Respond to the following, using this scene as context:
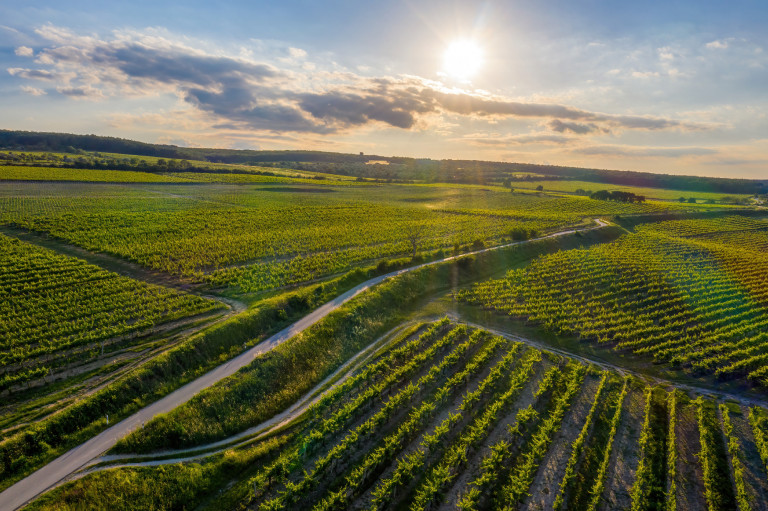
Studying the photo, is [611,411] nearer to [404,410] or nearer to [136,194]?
[404,410]

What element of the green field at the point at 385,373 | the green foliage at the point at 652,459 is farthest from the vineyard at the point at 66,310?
the green foliage at the point at 652,459

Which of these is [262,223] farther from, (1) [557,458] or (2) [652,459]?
(2) [652,459]

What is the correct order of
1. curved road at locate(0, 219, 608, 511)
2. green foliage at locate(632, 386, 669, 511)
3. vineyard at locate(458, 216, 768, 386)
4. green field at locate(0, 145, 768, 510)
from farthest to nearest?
vineyard at locate(458, 216, 768, 386)
green field at locate(0, 145, 768, 510)
green foliage at locate(632, 386, 669, 511)
curved road at locate(0, 219, 608, 511)

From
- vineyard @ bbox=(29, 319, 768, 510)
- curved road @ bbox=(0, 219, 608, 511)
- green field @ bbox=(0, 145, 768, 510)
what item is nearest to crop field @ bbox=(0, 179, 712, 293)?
green field @ bbox=(0, 145, 768, 510)

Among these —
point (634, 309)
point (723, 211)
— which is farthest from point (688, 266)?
point (723, 211)

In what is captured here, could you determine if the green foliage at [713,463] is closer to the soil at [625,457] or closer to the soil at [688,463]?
the soil at [688,463]

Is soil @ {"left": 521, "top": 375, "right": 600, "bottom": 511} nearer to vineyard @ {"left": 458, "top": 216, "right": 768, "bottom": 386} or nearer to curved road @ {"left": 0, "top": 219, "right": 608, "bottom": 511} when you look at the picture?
vineyard @ {"left": 458, "top": 216, "right": 768, "bottom": 386}
